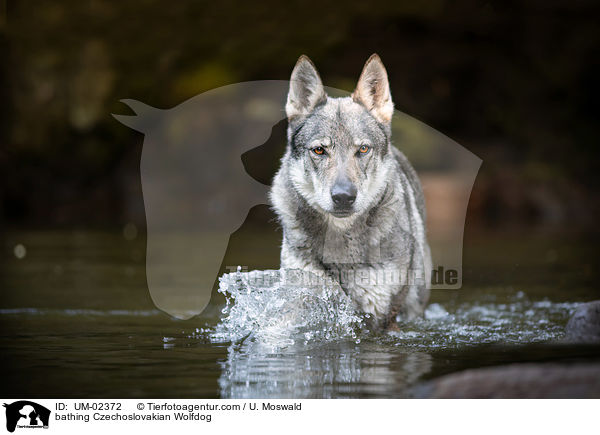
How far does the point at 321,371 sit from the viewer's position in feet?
12.4

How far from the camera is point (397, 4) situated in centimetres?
1881

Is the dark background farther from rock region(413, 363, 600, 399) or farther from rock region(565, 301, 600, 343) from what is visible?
rock region(413, 363, 600, 399)

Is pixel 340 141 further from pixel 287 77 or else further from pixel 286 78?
pixel 287 77

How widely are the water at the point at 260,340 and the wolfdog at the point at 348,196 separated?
20 centimetres

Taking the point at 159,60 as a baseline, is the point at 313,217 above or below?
below

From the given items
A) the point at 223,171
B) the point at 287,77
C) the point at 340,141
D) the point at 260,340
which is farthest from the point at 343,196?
the point at 287,77

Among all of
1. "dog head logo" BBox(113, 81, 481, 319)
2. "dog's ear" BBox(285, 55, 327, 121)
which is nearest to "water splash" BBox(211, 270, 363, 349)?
"dog's ear" BBox(285, 55, 327, 121)

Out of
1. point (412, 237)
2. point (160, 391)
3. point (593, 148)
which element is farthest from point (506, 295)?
point (593, 148)

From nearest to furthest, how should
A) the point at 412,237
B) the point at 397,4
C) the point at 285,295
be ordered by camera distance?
1. the point at 285,295
2. the point at 412,237
3. the point at 397,4

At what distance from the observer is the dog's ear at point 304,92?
16.2ft

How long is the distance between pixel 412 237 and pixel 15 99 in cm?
1554

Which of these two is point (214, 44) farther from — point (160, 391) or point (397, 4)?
point (160, 391)
